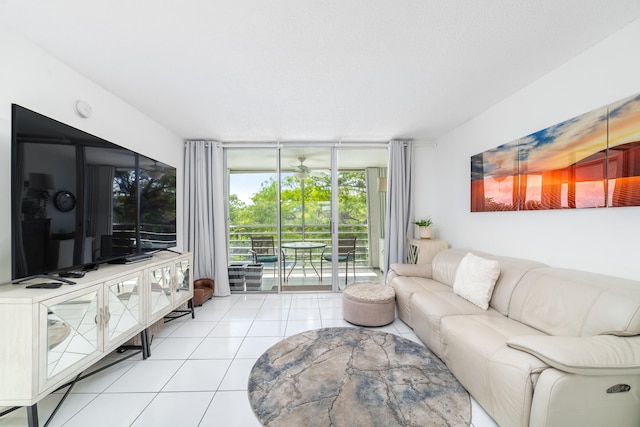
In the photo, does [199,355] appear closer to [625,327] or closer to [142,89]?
[142,89]

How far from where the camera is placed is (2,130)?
1.51 m

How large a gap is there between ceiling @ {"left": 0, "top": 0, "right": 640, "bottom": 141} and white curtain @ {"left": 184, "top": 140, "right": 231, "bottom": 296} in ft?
3.38

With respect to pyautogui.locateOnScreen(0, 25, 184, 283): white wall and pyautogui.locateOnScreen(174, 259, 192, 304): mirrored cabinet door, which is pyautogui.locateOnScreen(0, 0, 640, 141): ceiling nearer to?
pyautogui.locateOnScreen(0, 25, 184, 283): white wall

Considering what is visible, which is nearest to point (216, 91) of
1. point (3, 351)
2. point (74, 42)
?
point (74, 42)

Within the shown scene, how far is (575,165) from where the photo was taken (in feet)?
5.98

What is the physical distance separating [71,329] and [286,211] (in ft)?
9.38

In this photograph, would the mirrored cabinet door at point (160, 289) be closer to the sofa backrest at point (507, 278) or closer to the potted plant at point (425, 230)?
the sofa backrest at point (507, 278)

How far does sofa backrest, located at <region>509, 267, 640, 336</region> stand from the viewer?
1.33m

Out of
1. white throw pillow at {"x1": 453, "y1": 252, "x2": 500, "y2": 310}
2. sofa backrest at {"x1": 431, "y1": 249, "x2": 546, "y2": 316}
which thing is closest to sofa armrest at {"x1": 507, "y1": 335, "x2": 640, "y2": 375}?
sofa backrest at {"x1": 431, "y1": 249, "x2": 546, "y2": 316}

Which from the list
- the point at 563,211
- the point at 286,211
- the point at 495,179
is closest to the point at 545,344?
the point at 563,211

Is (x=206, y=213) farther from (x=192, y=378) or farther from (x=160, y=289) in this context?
(x=192, y=378)

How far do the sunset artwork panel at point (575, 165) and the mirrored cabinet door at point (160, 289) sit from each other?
142 inches

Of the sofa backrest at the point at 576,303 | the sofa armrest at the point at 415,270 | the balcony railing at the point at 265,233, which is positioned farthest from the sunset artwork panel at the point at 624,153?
the balcony railing at the point at 265,233

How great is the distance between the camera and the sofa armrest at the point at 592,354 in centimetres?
107
